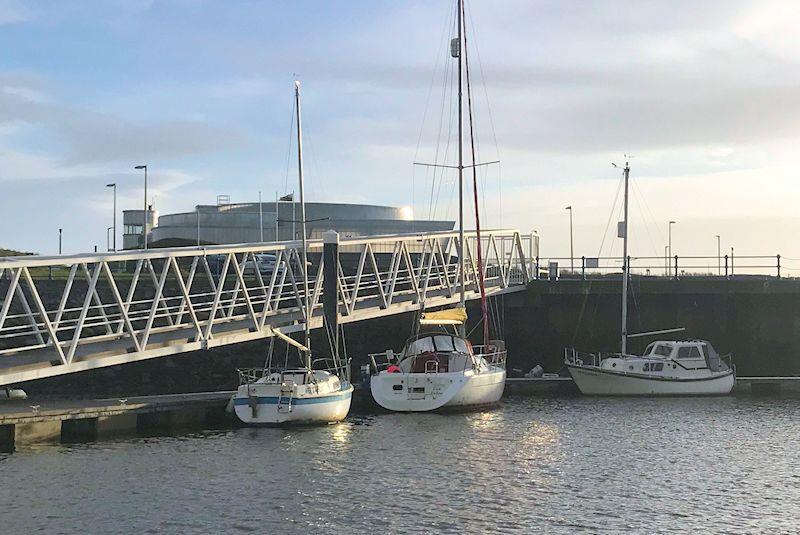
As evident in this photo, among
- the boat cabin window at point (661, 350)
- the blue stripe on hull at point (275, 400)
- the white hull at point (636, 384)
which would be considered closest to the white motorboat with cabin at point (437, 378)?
the white hull at point (636, 384)

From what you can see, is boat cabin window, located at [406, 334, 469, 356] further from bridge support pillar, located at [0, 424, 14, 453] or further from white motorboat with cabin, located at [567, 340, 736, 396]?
bridge support pillar, located at [0, 424, 14, 453]

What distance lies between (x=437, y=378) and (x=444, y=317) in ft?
23.7

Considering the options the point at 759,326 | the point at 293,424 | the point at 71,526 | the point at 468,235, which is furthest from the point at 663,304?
the point at 71,526

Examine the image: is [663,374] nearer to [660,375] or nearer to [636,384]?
[660,375]

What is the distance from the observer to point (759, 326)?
6594cm

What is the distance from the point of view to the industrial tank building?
10531cm

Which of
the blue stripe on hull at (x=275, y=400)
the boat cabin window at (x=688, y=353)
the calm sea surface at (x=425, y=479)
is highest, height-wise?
the boat cabin window at (x=688, y=353)

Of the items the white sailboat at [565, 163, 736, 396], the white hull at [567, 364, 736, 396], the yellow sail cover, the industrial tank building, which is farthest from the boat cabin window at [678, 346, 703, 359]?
the industrial tank building

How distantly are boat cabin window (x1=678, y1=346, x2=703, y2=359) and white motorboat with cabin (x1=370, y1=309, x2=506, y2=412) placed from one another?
10247 millimetres

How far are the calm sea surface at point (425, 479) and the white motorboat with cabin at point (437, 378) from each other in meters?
1.92

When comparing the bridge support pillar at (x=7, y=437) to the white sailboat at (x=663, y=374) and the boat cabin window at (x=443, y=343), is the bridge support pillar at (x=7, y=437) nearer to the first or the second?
the boat cabin window at (x=443, y=343)

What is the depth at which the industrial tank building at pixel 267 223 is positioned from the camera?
105m

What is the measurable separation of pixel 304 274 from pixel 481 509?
2167cm

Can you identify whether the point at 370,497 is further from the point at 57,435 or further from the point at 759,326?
the point at 759,326
